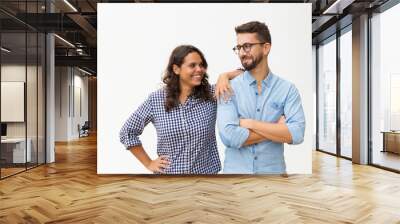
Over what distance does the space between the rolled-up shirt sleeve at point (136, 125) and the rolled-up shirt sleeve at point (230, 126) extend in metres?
1.13

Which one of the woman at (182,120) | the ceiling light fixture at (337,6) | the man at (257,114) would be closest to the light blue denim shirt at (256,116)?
the man at (257,114)

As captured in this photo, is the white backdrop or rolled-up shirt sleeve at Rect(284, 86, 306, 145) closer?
rolled-up shirt sleeve at Rect(284, 86, 306, 145)

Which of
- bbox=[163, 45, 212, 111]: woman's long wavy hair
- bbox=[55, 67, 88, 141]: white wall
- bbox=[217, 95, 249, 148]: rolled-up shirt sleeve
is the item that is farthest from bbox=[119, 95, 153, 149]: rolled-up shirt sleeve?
bbox=[55, 67, 88, 141]: white wall

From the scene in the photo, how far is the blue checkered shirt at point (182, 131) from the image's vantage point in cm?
662

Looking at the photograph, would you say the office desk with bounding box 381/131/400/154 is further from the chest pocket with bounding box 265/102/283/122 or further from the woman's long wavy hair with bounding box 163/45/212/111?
the woman's long wavy hair with bounding box 163/45/212/111

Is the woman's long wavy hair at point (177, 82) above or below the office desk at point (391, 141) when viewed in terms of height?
above

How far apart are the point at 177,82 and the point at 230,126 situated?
43.1 inches

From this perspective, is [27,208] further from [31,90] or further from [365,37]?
[365,37]

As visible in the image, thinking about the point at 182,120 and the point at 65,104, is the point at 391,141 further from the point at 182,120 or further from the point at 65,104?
the point at 65,104

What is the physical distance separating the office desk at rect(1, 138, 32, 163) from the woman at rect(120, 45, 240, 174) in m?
1.96

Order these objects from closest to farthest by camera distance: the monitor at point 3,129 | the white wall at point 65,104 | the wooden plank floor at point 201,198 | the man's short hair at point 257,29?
the wooden plank floor at point 201,198 → the man's short hair at point 257,29 → the monitor at point 3,129 → the white wall at point 65,104

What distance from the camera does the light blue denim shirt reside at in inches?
261

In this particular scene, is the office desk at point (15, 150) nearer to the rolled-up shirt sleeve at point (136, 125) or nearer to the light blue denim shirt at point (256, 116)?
the rolled-up shirt sleeve at point (136, 125)

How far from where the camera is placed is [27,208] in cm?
480
